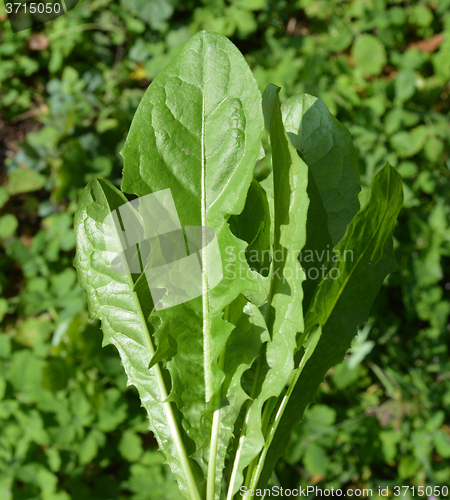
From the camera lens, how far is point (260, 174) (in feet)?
7.14

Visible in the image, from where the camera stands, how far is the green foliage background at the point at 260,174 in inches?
77.5

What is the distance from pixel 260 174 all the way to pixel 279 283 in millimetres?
1487

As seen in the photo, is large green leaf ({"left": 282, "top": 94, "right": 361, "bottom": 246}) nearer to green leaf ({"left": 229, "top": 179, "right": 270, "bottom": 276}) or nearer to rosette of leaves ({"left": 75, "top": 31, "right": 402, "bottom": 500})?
rosette of leaves ({"left": 75, "top": 31, "right": 402, "bottom": 500})

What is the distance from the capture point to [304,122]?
86 centimetres

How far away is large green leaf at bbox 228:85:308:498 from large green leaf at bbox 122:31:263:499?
0.13ft

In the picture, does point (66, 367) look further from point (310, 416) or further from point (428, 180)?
point (428, 180)

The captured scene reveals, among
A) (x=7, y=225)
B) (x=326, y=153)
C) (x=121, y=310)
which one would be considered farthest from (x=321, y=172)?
(x=7, y=225)

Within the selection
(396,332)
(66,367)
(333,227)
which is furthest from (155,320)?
(396,332)

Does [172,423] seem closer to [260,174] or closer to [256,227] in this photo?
[256,227]

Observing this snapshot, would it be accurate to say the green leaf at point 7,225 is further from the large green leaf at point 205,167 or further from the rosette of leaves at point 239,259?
the large green leaf at point 205,167

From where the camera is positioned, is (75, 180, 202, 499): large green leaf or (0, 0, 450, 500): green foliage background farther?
(0, 0, 450, 500): green foliage background

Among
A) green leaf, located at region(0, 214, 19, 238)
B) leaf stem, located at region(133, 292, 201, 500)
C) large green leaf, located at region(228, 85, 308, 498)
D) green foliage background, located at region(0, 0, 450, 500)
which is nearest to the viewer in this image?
large green leaf, located at region(228, 85, 308, 498)

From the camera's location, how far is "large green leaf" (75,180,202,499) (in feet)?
2.74

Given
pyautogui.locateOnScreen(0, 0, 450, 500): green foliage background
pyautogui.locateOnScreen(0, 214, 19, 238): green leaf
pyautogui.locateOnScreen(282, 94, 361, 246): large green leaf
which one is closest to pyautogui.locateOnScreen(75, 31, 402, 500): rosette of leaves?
pyautogui.locateOnScreen(282, 94, 361, 246): large green leaf
